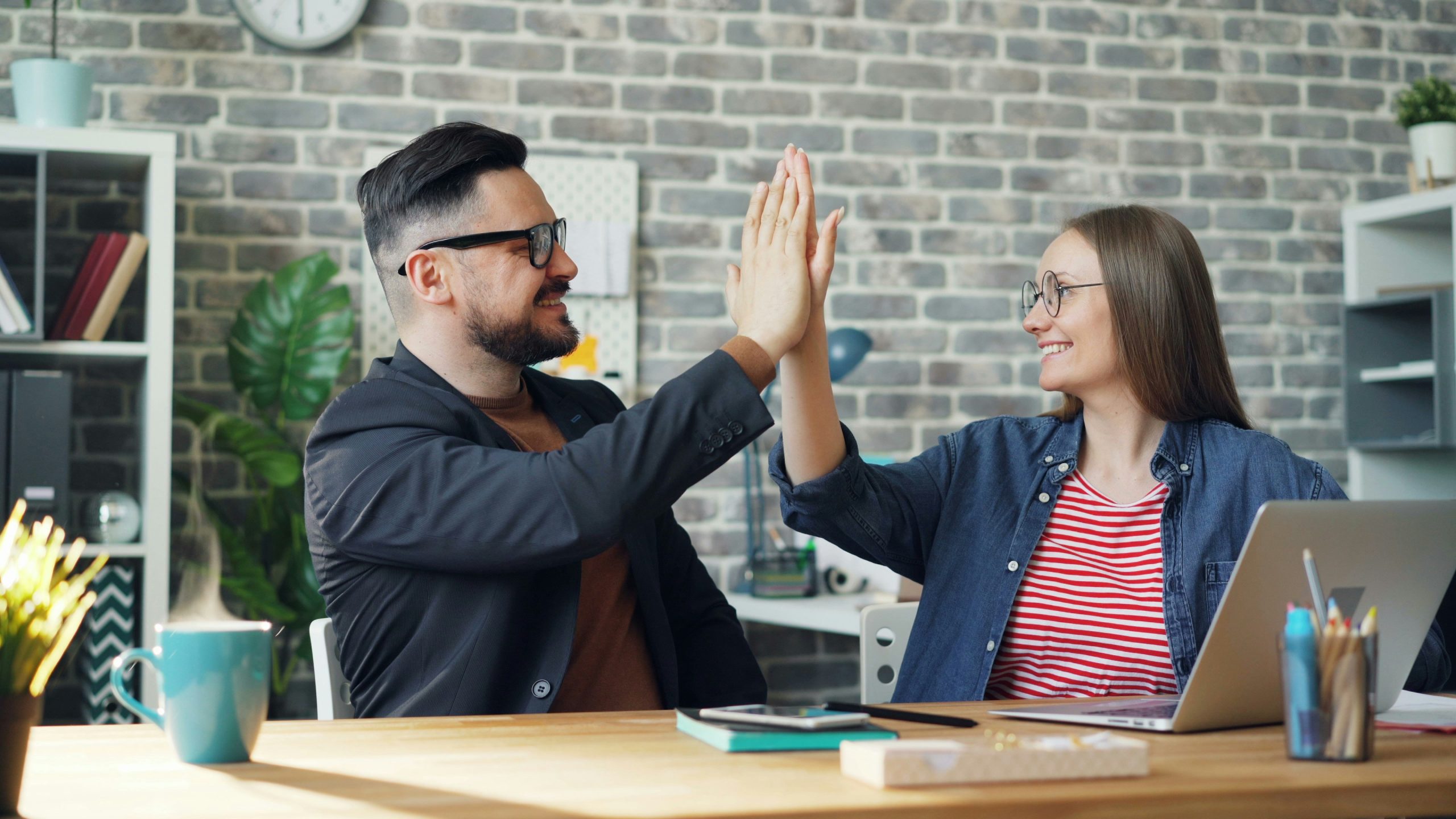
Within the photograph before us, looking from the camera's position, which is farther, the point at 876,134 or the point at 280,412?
the point at 876,134

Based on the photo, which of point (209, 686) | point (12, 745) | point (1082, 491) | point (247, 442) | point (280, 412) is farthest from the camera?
point (280, 412)

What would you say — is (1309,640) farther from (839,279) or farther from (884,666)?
(839,279)

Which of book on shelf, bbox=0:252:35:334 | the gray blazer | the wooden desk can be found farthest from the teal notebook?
book on shelf, bbox=0:252:35:334

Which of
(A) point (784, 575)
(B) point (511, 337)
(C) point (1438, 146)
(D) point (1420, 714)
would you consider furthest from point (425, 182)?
(C) point (1438, 146)

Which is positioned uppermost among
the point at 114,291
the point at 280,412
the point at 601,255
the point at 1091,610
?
the point at 601,255

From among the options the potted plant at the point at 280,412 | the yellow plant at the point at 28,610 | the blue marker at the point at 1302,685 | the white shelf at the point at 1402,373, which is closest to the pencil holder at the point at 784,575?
A: the potted plant at the point at 280,412

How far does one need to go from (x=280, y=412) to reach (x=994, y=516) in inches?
76.8

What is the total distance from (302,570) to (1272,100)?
10.00 ft

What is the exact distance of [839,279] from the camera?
3500mm

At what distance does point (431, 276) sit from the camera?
5.73 feet

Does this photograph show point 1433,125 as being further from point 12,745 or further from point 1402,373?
point 12,745

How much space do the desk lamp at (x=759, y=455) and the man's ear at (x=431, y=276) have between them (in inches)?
53.8

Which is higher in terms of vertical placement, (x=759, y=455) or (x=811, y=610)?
(x=759, y=455)

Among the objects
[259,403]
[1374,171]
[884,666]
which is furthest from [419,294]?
[1374,171]
